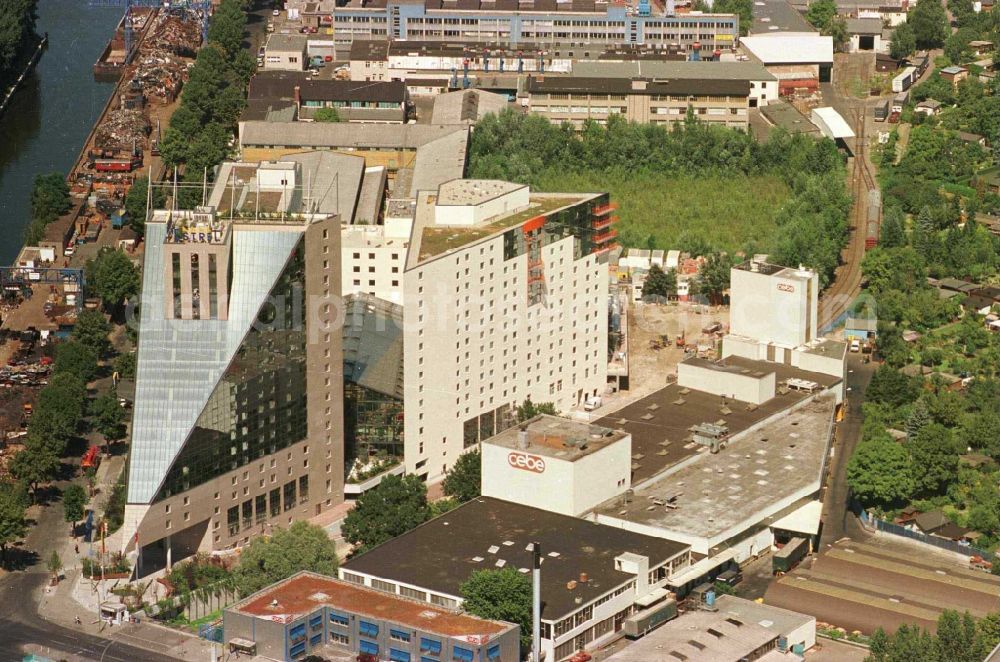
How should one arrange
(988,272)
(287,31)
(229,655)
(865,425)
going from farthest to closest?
(287,31), (988,272), (865,425), (229,655)

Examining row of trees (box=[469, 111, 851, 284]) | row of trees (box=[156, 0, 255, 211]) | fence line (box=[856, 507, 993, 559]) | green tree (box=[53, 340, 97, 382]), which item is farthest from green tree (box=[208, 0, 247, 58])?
fence line (box=[856, 507, 993, 559])

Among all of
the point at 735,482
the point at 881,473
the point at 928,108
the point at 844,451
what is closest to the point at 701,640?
the point at 735,482

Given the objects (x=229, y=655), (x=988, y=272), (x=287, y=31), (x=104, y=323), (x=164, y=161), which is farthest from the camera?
(x=287, y=31)

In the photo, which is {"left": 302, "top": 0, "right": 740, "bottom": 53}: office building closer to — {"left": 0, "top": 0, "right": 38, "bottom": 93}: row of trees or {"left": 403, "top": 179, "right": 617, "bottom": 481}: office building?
{"left": 0, "top": 0, "right": 38, "bottom": 93}: row of trees

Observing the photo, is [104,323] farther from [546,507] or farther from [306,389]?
[546,507]

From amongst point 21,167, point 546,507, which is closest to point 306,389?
point 546,507

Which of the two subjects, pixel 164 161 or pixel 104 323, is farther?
pixel 164 161
